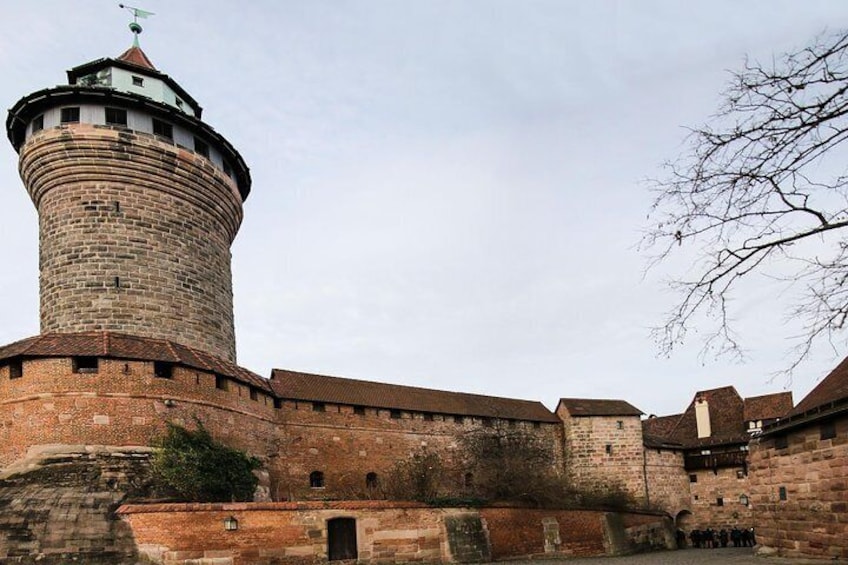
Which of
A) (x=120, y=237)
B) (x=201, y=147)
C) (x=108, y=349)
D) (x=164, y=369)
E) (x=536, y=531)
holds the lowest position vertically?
(x=536, y=531)

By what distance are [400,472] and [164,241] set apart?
10732 mm

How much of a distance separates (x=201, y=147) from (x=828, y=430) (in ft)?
57.3

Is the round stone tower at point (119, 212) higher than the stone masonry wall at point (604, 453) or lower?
higher

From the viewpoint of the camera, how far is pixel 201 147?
2100 centimetres

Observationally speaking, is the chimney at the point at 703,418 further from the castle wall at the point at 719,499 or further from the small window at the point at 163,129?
the small window at the point at 163,129

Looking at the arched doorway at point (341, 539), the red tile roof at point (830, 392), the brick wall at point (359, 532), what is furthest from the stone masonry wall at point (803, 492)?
the arched doorway at point (341, 539)

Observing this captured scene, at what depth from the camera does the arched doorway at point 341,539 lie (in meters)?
16.5

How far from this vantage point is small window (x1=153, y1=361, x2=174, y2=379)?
17.4m

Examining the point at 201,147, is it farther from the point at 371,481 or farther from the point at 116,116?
the point at 371,481

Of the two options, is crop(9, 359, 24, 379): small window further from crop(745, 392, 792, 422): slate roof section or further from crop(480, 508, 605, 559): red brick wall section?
crop(745, 392, 792, 422): slate roof section

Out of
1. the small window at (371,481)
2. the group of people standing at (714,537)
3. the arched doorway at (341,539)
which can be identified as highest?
the small window at (371,481)

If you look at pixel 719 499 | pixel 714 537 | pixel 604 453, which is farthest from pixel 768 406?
pixel 604 453

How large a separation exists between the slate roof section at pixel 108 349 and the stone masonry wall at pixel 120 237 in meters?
0.52

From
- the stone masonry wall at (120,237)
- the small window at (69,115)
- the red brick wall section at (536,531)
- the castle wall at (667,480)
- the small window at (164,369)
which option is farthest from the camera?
the castle wall at (667,480)
